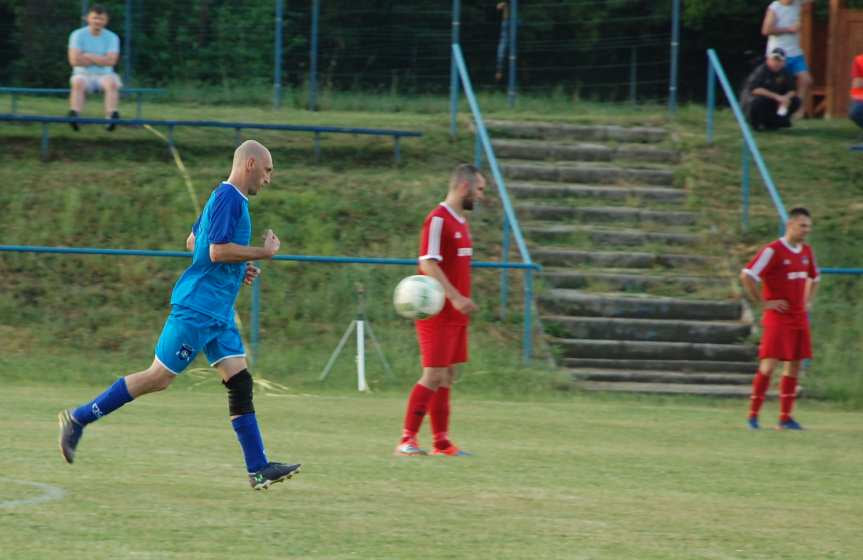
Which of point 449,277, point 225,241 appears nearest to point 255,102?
point 449,277

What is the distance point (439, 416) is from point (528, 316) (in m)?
6.16

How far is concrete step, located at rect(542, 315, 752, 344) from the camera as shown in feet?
55.7

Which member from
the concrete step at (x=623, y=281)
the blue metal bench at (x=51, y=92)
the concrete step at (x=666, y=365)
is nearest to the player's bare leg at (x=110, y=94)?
the blue metal bench at (x=51, y=92)

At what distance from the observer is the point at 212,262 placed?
25.1 feet

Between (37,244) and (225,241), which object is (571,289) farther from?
(225,241)

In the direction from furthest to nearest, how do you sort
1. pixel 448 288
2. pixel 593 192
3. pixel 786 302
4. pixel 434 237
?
pixel 593 192, pixel 786 302, pixel 434 237, pixel 448 288

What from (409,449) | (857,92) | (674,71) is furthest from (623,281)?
(409,449)

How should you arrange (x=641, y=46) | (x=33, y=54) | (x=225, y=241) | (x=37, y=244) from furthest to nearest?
(x=641, y=46) → (x=33, y=54) → (x=37, y=244) → (x=225, y=241)

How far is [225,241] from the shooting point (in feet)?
24.9

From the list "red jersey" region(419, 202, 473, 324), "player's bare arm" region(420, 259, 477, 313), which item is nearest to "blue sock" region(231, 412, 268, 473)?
"player's bare arm" region(420, 259, 477, 313)

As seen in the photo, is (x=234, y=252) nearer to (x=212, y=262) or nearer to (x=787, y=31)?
(x=212, y=262)

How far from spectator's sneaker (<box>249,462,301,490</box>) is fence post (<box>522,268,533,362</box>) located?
27.9 ft

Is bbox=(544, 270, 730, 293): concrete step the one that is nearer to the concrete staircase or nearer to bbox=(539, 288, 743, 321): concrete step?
the concrete staircase

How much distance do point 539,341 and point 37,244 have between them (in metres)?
6.45
